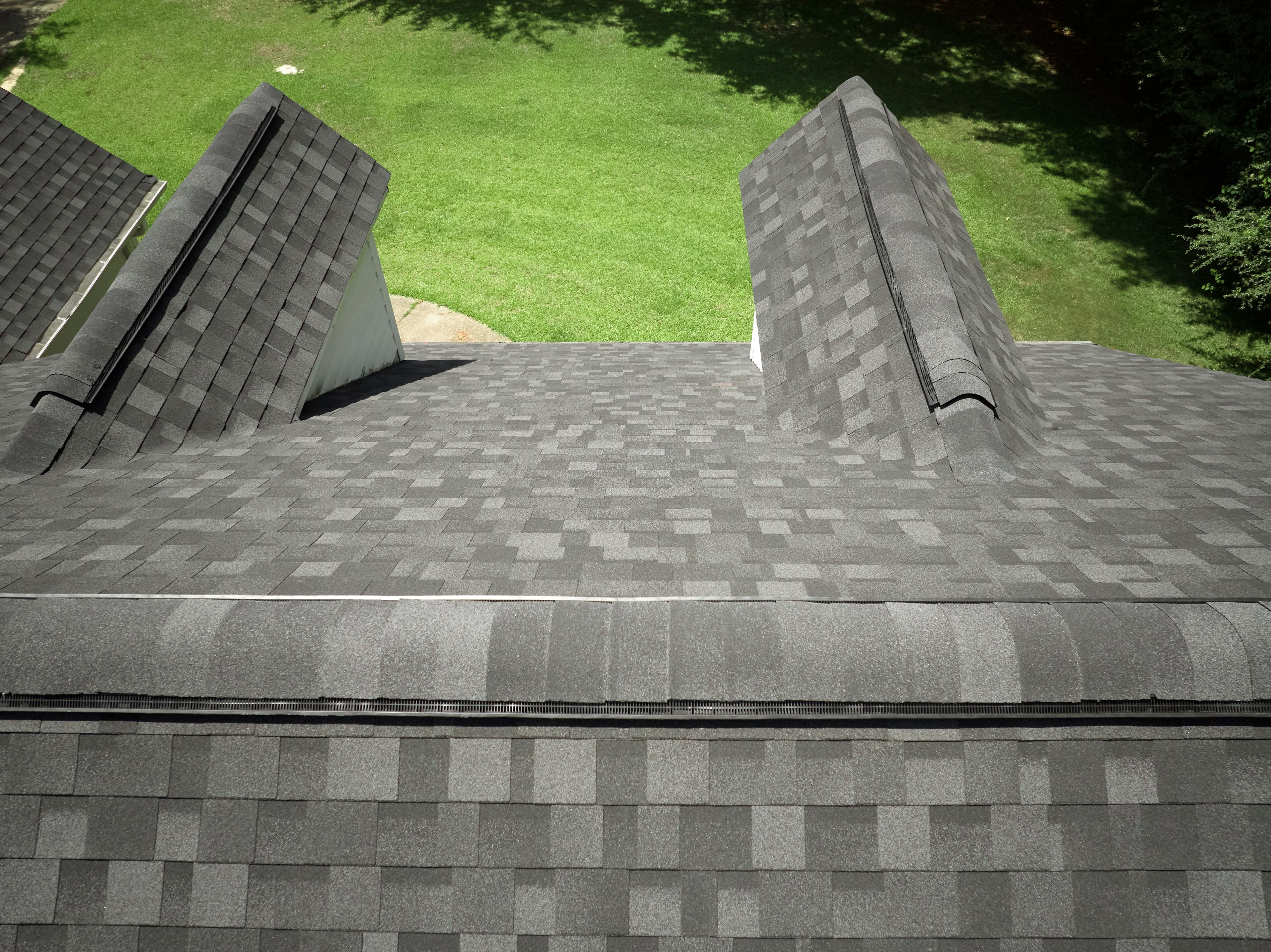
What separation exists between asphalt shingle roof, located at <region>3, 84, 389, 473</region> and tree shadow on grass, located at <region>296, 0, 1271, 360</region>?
27.8 meters

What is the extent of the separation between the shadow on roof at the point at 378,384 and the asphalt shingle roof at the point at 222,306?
81cm

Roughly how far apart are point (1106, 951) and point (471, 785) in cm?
351

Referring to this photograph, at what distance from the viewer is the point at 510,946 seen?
363 centimetres

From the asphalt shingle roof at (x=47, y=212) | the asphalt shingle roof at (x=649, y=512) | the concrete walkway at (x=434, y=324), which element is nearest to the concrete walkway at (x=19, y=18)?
the asphalt shingle roof at (x=47, y=212)

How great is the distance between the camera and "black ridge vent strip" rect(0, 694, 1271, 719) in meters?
3.71

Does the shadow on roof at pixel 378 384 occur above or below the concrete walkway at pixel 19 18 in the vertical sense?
below

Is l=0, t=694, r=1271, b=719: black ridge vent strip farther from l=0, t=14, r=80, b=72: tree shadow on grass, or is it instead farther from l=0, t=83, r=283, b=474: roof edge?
l=0, t=14, r=80, b=72: tree shadow on grass

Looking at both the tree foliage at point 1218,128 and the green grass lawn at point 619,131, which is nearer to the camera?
the tree foliage at point 1218,128

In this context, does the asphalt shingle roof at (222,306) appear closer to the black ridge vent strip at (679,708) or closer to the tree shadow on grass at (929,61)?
the black ridge vent strip at (679,708)

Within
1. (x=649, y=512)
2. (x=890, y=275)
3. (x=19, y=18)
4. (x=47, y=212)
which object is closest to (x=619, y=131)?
(x=47, y=212)

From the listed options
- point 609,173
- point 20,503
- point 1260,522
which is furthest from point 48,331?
point 609,173

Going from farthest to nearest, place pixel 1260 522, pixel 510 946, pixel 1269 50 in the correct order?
1. pixel 1269 50
2. pixel 1260 522
3. pixel 510 946

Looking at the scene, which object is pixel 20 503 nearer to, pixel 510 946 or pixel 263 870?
pixel 263 870

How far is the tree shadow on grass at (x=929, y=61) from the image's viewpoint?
2825 cm
